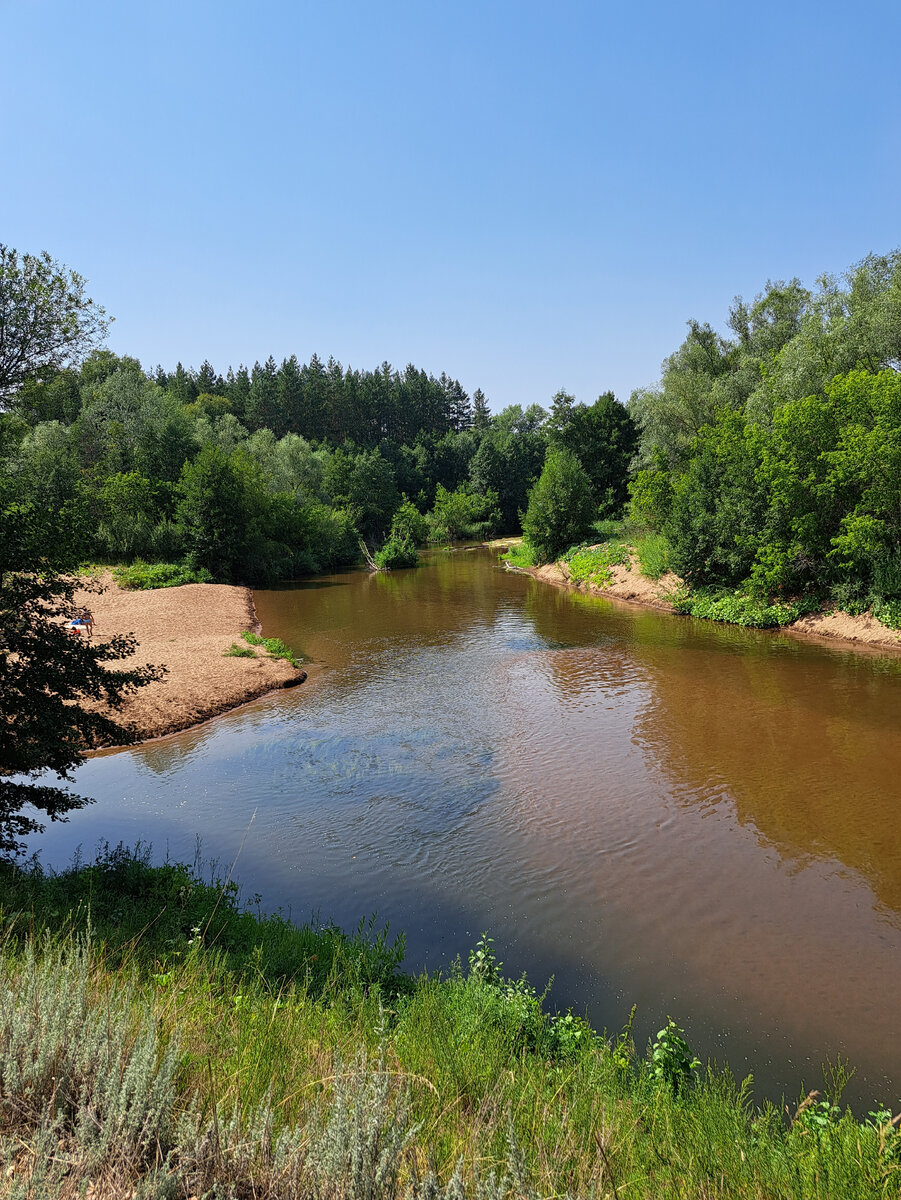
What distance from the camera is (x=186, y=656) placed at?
22266mm

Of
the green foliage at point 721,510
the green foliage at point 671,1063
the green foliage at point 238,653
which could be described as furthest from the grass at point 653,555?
the green foliage at point 671,1063

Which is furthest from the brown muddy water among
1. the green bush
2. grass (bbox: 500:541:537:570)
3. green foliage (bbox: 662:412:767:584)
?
grass (bbox: 500:541:537:570)

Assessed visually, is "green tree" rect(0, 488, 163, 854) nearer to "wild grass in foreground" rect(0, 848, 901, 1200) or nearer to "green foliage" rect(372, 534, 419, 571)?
"wild grass in foreground" rect(0, 848, 901, 1200)

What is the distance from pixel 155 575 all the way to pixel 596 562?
90.0 feet

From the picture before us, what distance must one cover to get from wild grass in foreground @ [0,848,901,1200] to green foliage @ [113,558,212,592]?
37.7m

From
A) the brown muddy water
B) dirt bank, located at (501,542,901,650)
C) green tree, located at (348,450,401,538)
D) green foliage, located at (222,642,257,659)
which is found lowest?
the brown muddy water

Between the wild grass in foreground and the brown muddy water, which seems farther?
the brown muddy water

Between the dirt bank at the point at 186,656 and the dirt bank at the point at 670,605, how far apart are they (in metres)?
19.1

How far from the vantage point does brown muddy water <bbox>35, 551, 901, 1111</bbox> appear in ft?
25.1

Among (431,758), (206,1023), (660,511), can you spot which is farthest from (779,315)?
(206,1023)

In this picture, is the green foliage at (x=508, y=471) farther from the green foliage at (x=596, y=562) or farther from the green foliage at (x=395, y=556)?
the green foliage at (x=596, y=562)

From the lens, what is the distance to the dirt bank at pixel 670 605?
23.6 m

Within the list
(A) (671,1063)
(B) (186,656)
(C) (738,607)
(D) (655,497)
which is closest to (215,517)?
(B) (186,656)

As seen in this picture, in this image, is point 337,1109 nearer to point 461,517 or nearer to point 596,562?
point 596,562
